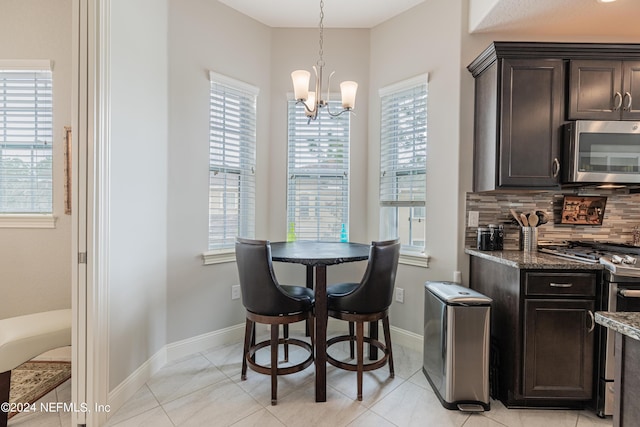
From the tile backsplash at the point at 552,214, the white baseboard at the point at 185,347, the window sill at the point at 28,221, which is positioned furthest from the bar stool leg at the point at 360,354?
the window sill at the point at 28,221

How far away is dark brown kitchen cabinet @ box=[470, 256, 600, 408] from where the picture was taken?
1.89 m

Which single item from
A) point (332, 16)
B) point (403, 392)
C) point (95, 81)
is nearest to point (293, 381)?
point (403, 392)

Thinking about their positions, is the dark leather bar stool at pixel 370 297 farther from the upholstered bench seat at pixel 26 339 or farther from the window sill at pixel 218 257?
the upholstered bench seat at pixel 26 339

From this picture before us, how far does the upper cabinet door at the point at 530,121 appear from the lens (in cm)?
216

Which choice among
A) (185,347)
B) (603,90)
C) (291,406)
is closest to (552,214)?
(603,90)

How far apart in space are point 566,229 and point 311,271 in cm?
205

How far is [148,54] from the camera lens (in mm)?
2234

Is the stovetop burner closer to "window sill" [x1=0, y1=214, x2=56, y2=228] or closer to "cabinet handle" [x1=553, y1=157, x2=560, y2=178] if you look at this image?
"cabinet handle" [x1=553, y1=157, x2=560, y2=178]

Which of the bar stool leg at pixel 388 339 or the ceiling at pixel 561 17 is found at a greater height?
the ceiling at pixel 561 17

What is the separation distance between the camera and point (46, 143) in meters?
2.51

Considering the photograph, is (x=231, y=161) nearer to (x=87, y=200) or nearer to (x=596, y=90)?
(x=87, y=200)

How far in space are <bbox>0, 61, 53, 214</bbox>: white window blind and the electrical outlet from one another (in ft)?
10.8

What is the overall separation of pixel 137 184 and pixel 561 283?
2731 mm

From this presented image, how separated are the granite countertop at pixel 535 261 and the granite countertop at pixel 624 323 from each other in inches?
40.8
